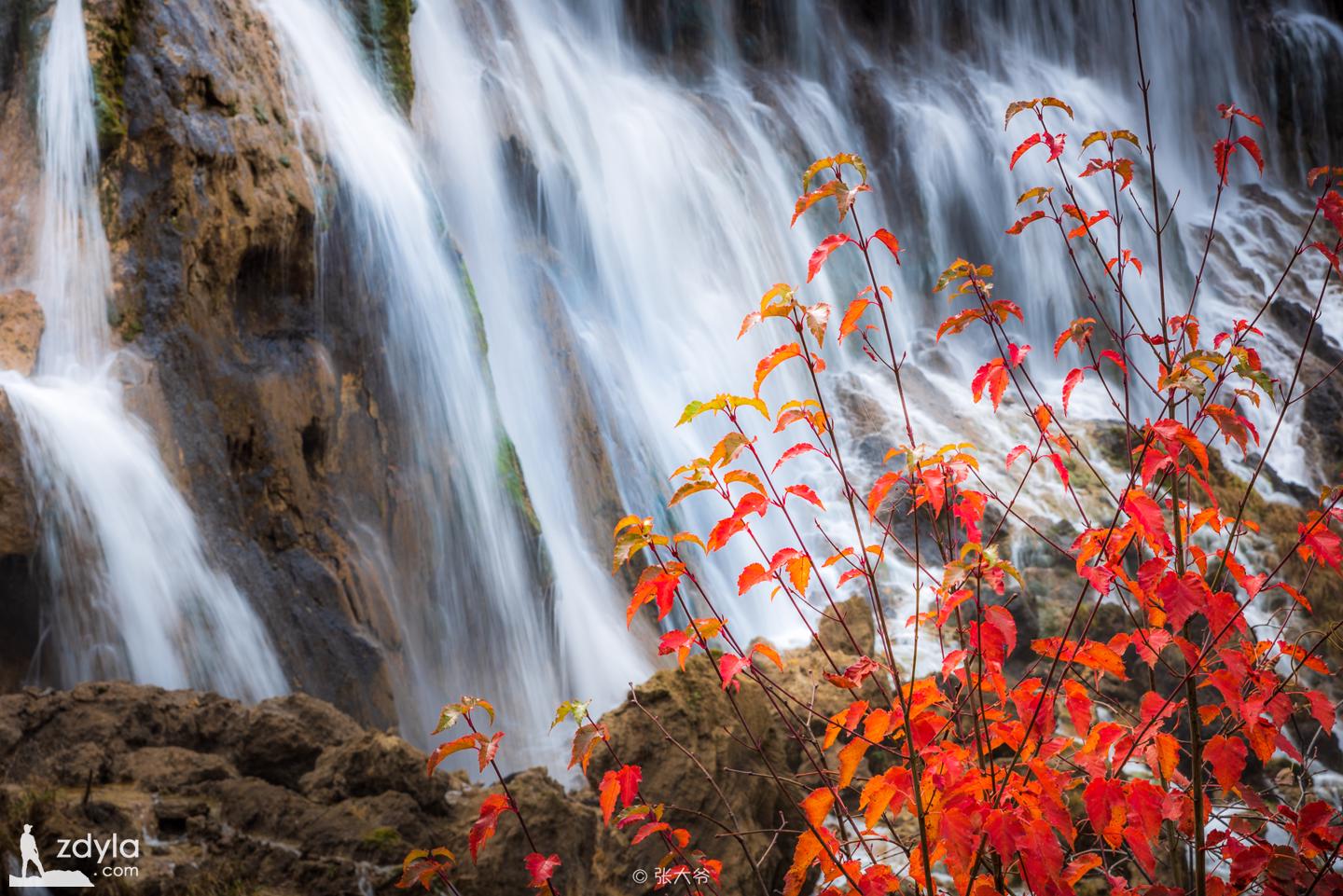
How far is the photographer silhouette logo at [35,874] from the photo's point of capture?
323cm

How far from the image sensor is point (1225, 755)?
2.35 metres

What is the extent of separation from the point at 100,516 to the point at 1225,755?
4.68 m

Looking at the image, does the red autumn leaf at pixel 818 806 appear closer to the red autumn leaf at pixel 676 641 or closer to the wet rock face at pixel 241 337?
the red autumn leaf at pixel 676 641

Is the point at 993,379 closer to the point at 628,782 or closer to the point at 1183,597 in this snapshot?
the point at 1183,597

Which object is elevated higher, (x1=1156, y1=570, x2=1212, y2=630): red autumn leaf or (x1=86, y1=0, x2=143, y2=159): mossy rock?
(x1=86, y1=0, x2=143, y2=159): mossy rock

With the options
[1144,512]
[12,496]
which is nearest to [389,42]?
[12,496]

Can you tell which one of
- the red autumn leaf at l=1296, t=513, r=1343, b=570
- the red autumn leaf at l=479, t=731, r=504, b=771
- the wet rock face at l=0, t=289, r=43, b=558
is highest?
the wet rock face at l=0, t=289, r=43, b=558

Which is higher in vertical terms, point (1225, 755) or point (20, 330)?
point (20, 330)

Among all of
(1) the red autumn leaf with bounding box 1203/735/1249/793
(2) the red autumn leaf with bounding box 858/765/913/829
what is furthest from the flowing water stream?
(1) the red autumn leaf with bounding box 1203/735/1249/793

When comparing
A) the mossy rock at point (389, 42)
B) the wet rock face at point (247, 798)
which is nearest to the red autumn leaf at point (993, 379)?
the wet rock face at point (247, 798)

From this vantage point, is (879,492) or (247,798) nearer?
(879,492)

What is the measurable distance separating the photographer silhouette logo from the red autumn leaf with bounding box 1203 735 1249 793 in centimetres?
292

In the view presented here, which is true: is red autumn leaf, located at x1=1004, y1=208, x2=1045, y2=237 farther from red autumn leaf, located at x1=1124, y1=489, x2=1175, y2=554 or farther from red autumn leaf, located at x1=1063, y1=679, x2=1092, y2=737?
red autumn leaf, located at x1=1063, y1=679, x2=1092, y2=737

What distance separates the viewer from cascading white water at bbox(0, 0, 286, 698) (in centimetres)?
509
